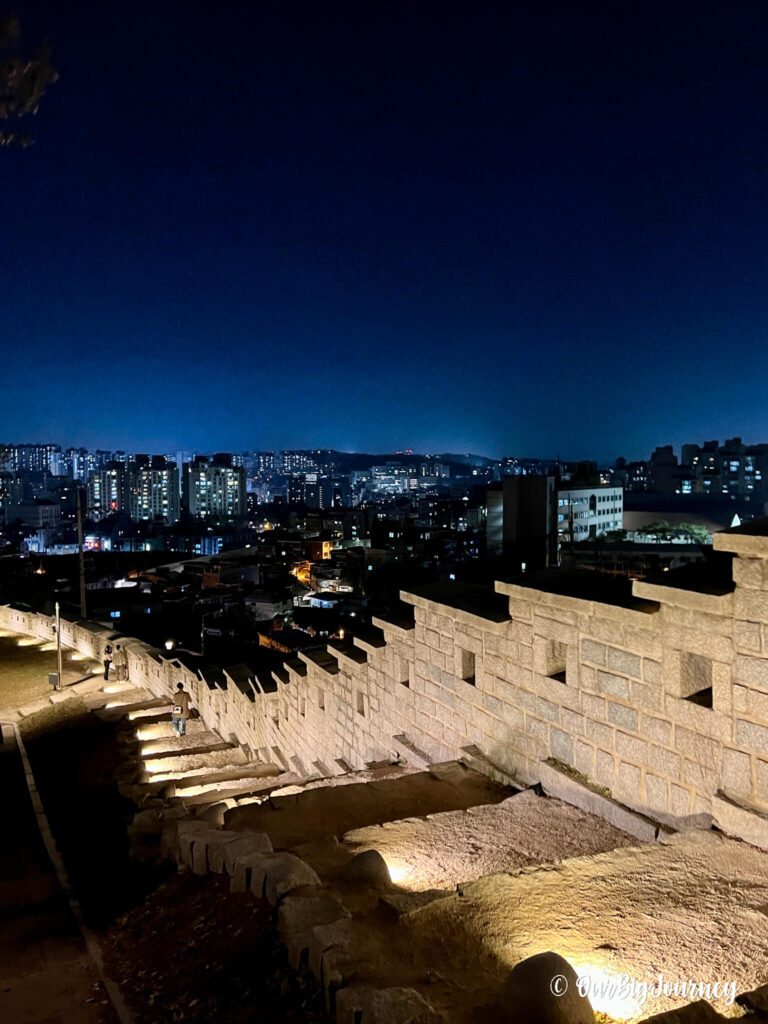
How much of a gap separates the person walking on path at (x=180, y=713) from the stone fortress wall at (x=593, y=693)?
16.6 ft

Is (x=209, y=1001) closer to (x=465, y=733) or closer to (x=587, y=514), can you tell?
(x=465, y=733)

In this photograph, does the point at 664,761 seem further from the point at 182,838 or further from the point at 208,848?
the point at 182,838

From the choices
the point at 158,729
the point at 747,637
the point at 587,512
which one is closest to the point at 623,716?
the point at 747,637

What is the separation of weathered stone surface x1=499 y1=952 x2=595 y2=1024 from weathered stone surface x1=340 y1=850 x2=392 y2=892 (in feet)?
4.73

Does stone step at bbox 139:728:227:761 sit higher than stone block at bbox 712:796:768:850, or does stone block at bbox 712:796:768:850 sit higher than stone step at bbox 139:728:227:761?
stone block at bbox 712:796:768:850

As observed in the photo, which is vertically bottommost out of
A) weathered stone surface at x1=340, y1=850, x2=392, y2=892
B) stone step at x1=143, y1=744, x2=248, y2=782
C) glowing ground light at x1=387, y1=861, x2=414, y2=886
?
stone step at x1=143, y1=744, x2=248, y2=782

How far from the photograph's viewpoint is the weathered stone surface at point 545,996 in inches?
108

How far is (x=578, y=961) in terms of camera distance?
3.21 meters

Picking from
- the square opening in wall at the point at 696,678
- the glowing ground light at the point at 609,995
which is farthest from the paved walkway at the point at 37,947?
the square opening in wall at the point at 696,678

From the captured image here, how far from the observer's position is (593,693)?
17.2 ft

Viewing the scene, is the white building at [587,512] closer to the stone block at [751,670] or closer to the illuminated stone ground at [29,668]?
the illuminated stone ground at [29,668]

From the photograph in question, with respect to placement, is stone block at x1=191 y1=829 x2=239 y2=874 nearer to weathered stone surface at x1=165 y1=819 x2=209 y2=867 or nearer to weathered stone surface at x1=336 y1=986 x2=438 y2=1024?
weathered stone surface at x1=165 y1=819 x2=209 y2=867

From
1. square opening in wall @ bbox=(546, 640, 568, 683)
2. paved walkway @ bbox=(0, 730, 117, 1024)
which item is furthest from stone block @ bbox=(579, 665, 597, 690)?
paved walkway @ bbox=(0, 730, 117, 1024)

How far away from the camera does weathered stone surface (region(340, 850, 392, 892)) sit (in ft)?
13.7
